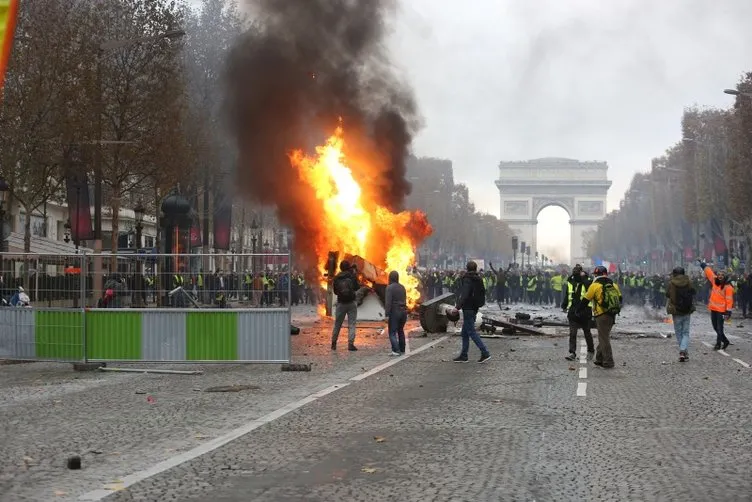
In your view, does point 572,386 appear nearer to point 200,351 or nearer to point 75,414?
point 200,351

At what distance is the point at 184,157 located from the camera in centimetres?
3791

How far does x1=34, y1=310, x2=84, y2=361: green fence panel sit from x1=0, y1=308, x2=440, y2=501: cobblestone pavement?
0.96 feet

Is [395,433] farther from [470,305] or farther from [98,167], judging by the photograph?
[98,167]

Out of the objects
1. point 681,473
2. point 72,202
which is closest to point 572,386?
point 681,473

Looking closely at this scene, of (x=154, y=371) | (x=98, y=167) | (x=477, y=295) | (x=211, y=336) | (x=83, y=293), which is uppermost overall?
(x=98, y=167)

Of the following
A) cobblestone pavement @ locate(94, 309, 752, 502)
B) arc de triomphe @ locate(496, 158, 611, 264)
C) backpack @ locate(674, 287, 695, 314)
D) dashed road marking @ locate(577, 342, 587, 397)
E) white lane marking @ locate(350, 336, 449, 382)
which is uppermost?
arc de triomphe @ locate(496, 158, 611, 264)

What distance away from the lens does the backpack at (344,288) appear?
1938 cm

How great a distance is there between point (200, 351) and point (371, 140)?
19.0 meters

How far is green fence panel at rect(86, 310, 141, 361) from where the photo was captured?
50.7 ft

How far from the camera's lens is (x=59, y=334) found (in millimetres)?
15883

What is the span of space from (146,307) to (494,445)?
771 cm

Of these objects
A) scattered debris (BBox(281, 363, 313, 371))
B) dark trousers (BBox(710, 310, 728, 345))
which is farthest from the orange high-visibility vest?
scattered debris (BBox(281, 363, 313, 371))

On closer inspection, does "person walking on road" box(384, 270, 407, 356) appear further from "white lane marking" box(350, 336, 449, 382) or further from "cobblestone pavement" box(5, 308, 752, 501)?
"cobblestone pavement" box(5, 308, 752, 501)

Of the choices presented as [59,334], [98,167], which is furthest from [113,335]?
[98,167]
